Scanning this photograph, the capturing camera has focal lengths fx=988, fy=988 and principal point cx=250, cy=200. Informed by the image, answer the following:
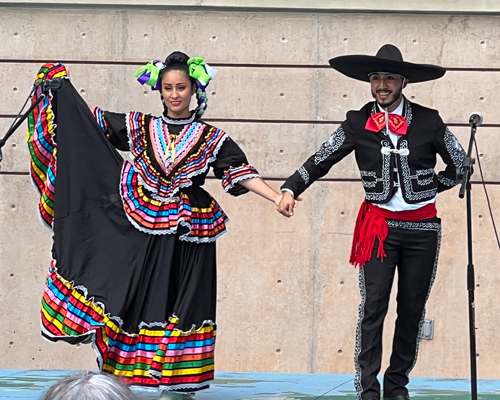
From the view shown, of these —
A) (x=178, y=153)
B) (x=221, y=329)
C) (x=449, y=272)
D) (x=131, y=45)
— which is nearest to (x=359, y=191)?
(x=449, y=272)

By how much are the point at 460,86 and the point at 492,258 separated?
47.7 inches

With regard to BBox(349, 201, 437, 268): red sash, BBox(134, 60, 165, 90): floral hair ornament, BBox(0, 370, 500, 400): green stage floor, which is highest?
BBox(134, 60, 165, 90): floral hair ornament

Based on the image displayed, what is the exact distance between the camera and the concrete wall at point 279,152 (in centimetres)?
685

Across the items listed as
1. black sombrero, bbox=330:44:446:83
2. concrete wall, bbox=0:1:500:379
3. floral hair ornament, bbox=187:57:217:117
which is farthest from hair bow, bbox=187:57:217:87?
concrete wall, bbox=0:1:500:379

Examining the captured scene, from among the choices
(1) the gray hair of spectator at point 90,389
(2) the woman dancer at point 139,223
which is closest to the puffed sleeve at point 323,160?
(2) the woman dancer at point 139,223

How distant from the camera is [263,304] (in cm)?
696

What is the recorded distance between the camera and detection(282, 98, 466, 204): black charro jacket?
4.64 m

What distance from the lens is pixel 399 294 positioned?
484 cm

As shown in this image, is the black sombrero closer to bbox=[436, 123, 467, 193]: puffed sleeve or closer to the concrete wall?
bbox=[436, 123, 467, 193]: puffed sleeve

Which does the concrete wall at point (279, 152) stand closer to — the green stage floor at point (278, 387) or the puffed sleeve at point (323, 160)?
the green stage floor at point (278, 387)

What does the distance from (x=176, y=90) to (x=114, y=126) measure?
401 mm

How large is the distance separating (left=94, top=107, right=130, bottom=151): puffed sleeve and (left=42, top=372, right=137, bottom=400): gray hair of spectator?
3117mm

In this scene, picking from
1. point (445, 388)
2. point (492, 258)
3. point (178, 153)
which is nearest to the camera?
point (178, 153)

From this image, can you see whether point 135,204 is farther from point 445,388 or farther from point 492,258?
point 492,258
